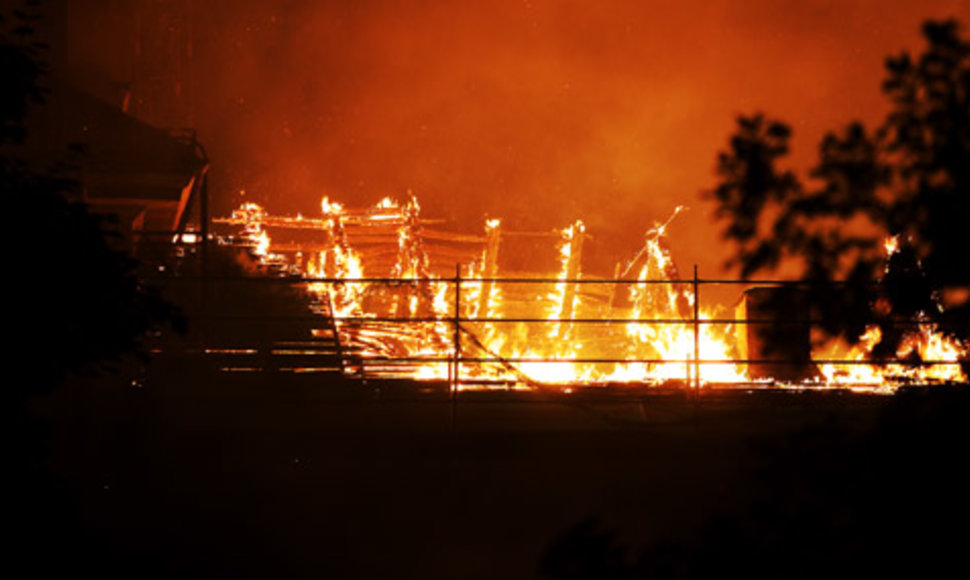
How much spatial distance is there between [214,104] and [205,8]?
1873 mm

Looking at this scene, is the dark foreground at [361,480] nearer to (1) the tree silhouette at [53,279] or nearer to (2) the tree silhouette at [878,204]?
(1) the tree silhouette at [53,279]

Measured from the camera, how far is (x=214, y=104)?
22734 mm

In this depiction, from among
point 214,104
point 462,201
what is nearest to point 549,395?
point 462,201

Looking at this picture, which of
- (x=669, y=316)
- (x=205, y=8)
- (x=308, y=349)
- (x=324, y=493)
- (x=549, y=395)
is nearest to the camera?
(x=324, y=493)

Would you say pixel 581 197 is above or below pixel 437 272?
above

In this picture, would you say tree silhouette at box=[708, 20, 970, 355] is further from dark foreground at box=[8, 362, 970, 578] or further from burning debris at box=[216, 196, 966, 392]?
burning debris at box=[216, 196, 966, 392]

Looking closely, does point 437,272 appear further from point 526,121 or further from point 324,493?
point 324,493

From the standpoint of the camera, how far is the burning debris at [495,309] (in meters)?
14.3

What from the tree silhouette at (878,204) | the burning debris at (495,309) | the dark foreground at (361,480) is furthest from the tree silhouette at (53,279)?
the burning debris at (495,309)

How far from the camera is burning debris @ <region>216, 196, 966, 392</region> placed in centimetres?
1433

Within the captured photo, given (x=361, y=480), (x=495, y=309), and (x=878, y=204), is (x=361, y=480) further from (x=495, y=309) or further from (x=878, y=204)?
(x=495, y=309)

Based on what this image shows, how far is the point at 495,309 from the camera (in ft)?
59.4

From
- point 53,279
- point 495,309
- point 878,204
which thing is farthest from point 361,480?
point 495,309

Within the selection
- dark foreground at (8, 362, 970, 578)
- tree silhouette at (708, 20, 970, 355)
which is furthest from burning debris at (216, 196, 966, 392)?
tree silhouette at (708, 20, 970, 355)
